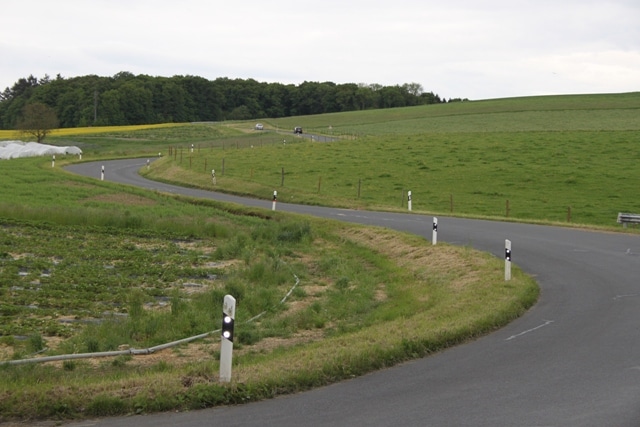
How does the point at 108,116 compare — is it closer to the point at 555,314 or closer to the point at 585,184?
the point at 585,184

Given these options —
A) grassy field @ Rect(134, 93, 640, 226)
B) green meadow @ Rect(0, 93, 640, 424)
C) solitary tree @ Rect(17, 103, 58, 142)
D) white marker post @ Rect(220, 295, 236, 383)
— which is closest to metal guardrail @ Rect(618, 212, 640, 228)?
grassy field @ Rect(134, 93, 640, 226)

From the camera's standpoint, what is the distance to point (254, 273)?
20.3m

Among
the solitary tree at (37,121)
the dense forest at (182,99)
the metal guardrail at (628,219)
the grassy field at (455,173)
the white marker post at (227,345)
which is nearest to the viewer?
the white marker post at (227,345)

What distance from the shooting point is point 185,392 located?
8.98 meters

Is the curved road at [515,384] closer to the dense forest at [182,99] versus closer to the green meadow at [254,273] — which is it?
the green meadow at [254,273]

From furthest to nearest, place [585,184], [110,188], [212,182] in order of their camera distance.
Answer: [212,182] < [585,184] < [110,188]

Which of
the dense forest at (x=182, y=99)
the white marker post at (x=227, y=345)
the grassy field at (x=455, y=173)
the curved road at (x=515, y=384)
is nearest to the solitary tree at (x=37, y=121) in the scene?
the grassy field at (x=455, y=173)

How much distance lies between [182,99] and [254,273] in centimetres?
14646

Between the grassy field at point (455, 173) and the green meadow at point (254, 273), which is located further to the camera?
the grassy field at point (455, 173)

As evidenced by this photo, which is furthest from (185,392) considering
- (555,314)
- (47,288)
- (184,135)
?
(184,135)

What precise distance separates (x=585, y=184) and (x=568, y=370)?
37.7 m

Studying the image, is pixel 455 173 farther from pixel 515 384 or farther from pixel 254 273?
pixel 515 384

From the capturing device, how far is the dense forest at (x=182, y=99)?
147375 millimetres

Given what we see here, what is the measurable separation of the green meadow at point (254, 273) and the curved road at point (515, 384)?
418 mm
